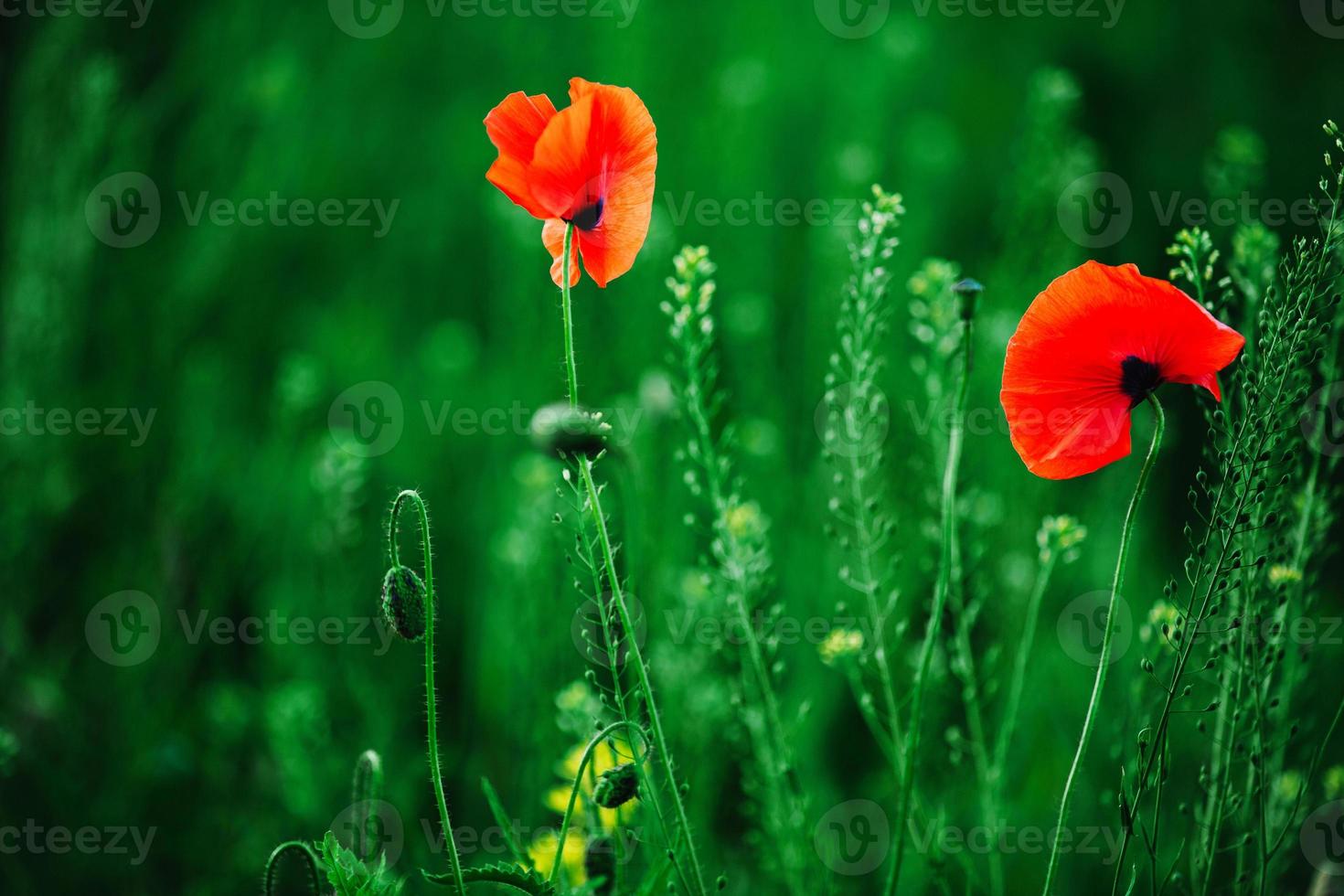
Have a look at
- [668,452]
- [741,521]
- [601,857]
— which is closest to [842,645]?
[741,521]

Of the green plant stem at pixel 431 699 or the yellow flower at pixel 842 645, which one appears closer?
the green plant stem at pixel 431 699

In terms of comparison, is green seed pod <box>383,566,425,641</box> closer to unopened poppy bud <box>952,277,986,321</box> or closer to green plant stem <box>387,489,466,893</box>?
green plant stem <box>387,489,466,893</box>

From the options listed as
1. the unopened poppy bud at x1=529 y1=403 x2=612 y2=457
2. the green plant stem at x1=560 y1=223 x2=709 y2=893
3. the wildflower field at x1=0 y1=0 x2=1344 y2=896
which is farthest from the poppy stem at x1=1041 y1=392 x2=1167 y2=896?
the unopened poppy bud at x1=529 y1=403 x2=612 y2=457

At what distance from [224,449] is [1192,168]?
9.88 feet

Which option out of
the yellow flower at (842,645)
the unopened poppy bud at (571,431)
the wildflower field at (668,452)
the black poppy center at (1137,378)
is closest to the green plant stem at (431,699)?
the wildflower field at (668,452)

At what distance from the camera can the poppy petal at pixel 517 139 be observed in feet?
3.05

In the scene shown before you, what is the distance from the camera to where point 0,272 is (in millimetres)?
2914

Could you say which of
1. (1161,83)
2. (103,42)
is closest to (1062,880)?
(1161,83)

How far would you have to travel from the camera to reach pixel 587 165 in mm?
967

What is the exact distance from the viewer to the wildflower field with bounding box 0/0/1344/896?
3.25 feet

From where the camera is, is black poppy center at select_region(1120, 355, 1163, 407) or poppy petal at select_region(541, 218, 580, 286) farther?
poppy petal at select_region(541, 218, 580, 286)

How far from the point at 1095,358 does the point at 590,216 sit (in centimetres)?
47

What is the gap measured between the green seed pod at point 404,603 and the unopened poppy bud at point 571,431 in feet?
0.68

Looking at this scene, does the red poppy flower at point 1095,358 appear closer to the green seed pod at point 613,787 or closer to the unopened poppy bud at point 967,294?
the unopened poppy bud at point 967,294
